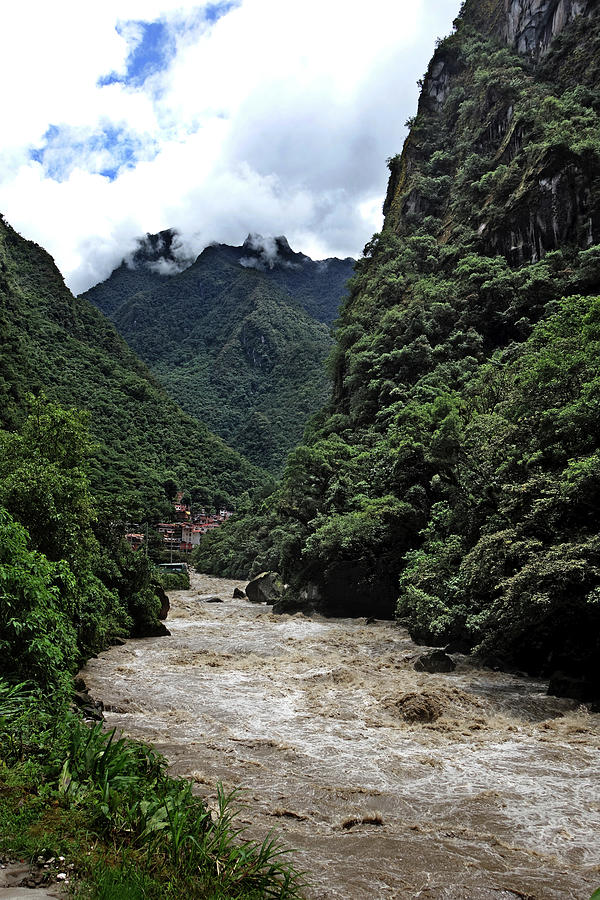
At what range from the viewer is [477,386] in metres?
29.2

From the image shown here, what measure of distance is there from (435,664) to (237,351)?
143 metres

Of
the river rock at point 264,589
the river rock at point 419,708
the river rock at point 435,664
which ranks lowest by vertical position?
the river rock at point 264,589

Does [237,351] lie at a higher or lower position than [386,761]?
higher

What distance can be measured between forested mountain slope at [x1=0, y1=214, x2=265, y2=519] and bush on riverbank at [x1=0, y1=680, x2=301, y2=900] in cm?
4964

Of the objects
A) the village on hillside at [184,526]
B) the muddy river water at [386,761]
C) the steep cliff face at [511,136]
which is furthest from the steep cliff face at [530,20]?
the village on hillside at [184,526]

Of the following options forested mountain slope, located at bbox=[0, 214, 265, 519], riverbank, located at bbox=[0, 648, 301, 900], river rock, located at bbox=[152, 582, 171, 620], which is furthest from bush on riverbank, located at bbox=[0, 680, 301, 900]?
forested mountain slope, located at bbox=[0, 214, 265, 519]

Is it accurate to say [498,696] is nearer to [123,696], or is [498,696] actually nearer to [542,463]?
[542,463]

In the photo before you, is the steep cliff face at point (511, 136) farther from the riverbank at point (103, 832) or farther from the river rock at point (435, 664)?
the riverbank at point (103, 832)

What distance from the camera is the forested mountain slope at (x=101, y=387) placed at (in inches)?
2569

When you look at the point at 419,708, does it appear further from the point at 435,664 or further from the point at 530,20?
the point at 530,20

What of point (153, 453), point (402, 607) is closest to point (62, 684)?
point (402, 607)

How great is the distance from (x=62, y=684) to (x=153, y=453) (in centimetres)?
7196

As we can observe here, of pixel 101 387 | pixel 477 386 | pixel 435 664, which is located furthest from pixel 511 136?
pixel 101 387

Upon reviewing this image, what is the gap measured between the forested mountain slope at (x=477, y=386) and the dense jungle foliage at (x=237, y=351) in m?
49.7
